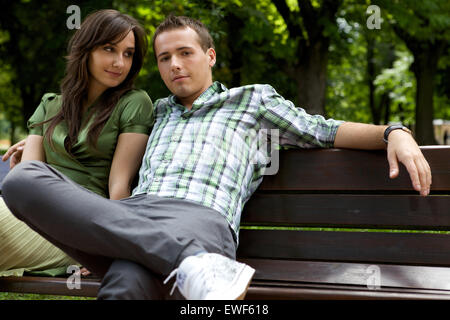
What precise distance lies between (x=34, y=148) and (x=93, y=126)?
0.42 meters

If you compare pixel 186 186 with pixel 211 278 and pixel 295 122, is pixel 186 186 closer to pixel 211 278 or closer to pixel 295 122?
pixel 295 122

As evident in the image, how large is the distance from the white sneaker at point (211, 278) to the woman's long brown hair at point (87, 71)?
124 cm

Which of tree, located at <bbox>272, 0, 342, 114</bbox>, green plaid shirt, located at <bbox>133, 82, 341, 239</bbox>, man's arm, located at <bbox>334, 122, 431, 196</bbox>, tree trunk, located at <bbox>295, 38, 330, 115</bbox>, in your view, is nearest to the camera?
man's arm, located at <bbox>334, 122, 431, 196</bbox>

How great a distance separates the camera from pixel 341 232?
2973mm

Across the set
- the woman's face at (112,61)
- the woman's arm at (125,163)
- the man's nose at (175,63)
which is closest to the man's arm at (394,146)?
the man's nose at (175,63)

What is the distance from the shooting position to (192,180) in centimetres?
278

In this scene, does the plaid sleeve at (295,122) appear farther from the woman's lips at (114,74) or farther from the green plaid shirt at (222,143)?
the woman's lips at (114,74)

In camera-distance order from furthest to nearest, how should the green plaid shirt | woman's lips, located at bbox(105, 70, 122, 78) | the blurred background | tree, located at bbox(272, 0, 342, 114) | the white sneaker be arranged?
tree, located at bbox(272, 0, 342, 114)
the blurred background
woman's lips, located at bbox(105, 70, 122, 78)
the green plaid shirt
the white sneaker

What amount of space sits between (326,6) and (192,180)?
7305 mm

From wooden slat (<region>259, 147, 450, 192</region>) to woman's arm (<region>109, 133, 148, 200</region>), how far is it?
28.6 inches

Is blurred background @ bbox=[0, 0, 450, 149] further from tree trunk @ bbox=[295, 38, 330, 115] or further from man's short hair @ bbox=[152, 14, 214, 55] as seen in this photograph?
man's short hair @ bbox=[152, 14, 214, 55]

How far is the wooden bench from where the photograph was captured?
2.67 meters

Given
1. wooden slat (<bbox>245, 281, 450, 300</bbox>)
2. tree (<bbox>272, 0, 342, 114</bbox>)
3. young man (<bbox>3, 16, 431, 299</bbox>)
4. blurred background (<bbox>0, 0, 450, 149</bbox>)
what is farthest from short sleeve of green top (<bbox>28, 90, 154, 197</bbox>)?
tree (<bbox>272, 0, 342, 114</bbox>)
